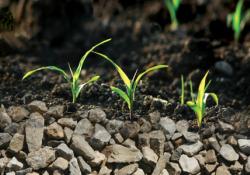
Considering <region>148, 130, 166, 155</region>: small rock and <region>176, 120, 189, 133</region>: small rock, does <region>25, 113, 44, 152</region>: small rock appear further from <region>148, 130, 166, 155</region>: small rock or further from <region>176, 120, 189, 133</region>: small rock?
<region>176, 120, 189, 133</region>: small rock

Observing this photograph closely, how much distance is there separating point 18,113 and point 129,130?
547 mm

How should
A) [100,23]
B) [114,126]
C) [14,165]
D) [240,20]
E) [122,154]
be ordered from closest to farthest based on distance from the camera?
[14,165] < [122,154] < [114,126] < [240,20] < [100,23]

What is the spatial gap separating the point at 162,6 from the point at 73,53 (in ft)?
2.45

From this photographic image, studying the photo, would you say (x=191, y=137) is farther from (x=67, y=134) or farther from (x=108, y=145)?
(x=67, y=134)

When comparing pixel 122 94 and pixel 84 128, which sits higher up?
pixel 122 94

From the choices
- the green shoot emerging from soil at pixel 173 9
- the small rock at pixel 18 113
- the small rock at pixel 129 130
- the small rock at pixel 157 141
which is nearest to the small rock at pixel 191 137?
the small rock at pixel 157 141

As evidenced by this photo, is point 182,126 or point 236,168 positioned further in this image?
point 182,126

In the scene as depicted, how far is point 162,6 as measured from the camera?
3564 mm

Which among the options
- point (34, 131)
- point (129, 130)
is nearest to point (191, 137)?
point (129, 130)

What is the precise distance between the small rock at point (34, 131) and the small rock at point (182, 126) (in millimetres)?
674

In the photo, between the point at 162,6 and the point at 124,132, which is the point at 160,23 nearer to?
the point at 162,6

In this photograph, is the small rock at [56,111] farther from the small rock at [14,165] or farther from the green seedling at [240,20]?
the green seedling at [240,20]

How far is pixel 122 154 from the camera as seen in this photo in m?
2.33

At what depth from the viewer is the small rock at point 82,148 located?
2.30 meters
